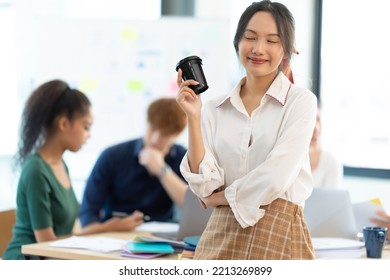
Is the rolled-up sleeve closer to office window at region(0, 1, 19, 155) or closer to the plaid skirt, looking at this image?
the plaid skirt

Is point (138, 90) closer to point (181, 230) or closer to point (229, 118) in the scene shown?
point (181, 230)

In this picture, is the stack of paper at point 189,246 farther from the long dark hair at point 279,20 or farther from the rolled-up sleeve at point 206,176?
the long dark hair at point 279,20

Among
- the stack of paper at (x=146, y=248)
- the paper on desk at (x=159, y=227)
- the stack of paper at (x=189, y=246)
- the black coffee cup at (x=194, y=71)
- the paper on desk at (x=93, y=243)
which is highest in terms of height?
the black coffee cup at (x=194, y=71)

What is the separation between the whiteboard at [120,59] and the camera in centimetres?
433

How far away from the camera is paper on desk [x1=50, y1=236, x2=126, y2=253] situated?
236 cm

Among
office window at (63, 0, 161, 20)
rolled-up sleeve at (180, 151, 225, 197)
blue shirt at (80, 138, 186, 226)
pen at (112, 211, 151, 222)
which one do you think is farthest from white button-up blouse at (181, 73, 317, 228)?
office window at (63, 0, 161, 20)

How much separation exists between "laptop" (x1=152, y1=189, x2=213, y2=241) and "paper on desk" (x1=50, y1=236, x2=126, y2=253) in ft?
0.74

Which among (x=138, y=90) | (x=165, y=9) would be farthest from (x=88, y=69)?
(x=165, y=9)

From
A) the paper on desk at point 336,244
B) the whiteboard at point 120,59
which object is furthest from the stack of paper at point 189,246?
the whiteboard at point 120,59

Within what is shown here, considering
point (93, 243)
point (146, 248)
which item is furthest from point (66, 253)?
point (146, 248)

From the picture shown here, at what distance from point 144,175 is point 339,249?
1.41 m

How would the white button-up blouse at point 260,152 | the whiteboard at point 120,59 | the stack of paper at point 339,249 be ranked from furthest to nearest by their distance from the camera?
the whiteboard at point 120,59 < the stack of paper at point 339,249 < the white button-up blouse at point 260,152

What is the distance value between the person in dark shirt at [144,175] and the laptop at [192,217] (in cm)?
88

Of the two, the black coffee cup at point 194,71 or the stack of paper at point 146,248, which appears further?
the stack of paper at point 146,248
